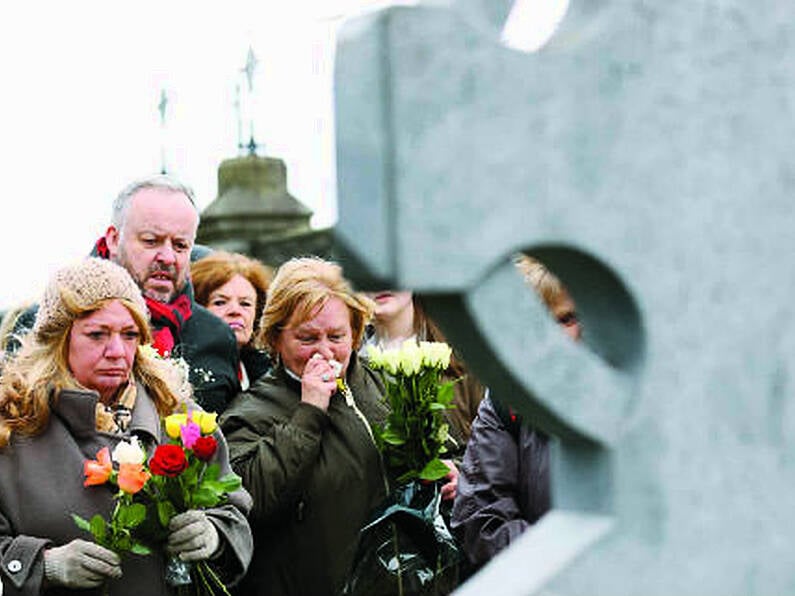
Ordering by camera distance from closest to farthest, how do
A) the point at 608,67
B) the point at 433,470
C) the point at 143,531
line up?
the point at 608,67 < the point at 143,531 < the point at 433,470

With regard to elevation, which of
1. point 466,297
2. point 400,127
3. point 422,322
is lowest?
point 422,322

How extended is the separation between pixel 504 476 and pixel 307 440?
776 millimetres

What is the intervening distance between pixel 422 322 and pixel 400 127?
4526 mm

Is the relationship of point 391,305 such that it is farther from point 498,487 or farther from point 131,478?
point 131,478

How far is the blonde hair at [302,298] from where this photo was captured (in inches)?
248

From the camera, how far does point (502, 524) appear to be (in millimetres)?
5508

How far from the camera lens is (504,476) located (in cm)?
557

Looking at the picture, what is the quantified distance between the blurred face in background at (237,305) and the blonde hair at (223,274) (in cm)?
2

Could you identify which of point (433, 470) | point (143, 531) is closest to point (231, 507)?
point (143, 531)

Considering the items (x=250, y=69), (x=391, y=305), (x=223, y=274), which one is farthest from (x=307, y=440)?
(x=250, y=69)

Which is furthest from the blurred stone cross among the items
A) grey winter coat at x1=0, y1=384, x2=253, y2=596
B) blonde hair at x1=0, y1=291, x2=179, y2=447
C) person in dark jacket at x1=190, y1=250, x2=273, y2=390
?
person in dark jacket at x1=190, y1=250, x2=273, y2=390

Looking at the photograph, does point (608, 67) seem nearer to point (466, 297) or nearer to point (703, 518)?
point (466, 297)

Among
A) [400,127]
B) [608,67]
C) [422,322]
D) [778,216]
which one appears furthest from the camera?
[422,322]

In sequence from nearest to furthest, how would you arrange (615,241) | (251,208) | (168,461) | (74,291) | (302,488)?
(615,241) → (168,461) → (74,291) → (302,488) → (251,208)
